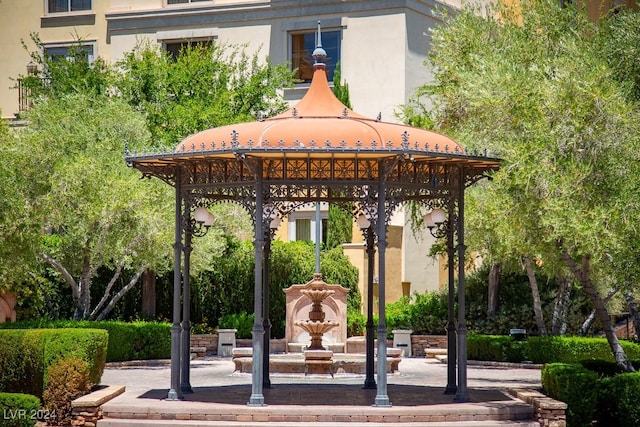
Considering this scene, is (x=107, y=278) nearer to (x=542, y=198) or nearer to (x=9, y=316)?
(x=9, y=316)

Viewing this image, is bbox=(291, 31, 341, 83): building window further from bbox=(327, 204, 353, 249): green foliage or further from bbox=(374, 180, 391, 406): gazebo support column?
bbox=(374, 180, 391, 406): gazebo support column

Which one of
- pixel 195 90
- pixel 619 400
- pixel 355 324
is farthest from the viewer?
pixel 195 90

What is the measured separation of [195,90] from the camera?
108 feet

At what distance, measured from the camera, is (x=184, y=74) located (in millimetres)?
32906

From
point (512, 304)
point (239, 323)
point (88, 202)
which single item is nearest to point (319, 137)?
point (88, 202)

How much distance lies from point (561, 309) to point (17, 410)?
1683 centimetres

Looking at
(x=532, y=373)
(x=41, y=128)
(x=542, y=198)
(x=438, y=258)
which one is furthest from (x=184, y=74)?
(x=542, y=198)

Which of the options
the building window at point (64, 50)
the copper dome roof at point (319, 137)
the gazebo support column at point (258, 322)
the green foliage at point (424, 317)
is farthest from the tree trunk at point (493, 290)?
the building window at point (64, 50)

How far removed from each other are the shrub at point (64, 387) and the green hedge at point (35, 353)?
0.16 meters

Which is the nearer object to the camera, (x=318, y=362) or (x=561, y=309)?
(x=318, y=362)

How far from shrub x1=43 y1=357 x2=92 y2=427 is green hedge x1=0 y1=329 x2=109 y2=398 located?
0.16m

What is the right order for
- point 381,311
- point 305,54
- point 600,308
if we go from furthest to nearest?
point 305,54
point 600,308
point 381,311

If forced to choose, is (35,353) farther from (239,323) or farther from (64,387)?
(239,323)

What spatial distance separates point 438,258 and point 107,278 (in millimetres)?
10549
